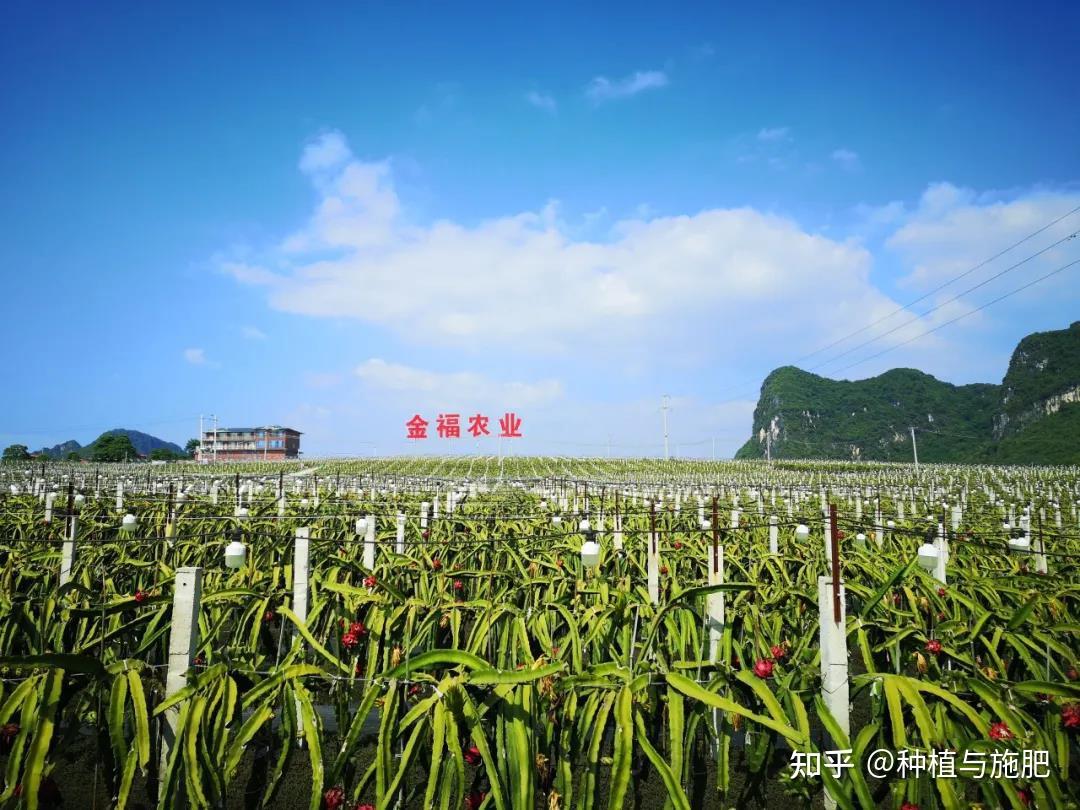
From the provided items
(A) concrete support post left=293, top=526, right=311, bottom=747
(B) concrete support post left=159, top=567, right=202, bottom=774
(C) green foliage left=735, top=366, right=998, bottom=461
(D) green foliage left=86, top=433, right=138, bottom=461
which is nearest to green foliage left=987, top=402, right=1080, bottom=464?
(C) green foliage left=735, top=366, right=998, bottom=461

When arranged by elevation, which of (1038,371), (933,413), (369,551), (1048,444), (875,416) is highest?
(1038,371)

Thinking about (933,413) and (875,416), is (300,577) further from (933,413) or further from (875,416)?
(933,413)

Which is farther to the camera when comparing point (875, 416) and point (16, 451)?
point (875, 416)

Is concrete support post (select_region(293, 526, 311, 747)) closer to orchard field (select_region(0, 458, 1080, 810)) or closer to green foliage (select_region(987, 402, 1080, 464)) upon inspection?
orchard field (select_region(0, 458, 1080, 810))

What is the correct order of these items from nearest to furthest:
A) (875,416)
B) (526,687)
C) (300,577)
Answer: (526,687) < (300,577) < (875,416)

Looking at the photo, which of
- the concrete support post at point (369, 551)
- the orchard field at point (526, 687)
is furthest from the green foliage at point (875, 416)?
the concrete support post at point (369, 551)

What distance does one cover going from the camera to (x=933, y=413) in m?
111

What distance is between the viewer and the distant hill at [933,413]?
75.5 m

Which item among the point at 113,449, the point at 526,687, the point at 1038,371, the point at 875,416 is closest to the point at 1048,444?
the point at 1038,371

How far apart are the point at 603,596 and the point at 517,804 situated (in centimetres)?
222

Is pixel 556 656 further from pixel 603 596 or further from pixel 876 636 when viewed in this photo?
pixel 876 636

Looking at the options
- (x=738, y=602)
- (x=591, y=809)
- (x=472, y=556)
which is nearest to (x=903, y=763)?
(x=591, y=809)

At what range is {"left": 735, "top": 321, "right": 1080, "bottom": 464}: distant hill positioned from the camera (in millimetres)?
75469

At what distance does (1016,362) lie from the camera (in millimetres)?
103125
